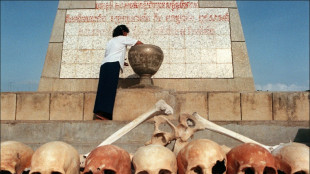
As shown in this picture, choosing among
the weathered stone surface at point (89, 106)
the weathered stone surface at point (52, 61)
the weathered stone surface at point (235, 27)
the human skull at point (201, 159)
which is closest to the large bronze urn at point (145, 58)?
the weathered stone surface at point (89, 106)

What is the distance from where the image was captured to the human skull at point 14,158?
3.34 metres

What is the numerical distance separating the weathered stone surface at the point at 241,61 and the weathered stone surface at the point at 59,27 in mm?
4330

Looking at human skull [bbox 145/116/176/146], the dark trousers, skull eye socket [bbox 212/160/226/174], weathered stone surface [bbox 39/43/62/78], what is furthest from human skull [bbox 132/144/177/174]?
weathered stone surface [bbox 39/43/62/78]

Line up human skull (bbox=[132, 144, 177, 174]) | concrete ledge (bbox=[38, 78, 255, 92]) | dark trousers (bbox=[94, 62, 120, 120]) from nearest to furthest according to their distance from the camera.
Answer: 1. human skull (bbox=[132, 144, 177, 174])
2. dark trousers (bbox=[94, 62, 120, 120])
3. concrete ledge (bbox=[38, 78, 255, 92])

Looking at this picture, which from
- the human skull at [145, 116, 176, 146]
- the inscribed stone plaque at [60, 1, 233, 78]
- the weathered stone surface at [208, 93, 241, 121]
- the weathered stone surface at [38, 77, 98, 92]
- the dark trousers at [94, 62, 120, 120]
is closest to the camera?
the human skull at [145, 116, 176, 146]

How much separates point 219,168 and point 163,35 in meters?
5.28

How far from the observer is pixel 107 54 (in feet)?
20.1

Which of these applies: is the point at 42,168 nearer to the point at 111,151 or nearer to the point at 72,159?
the point at 72,159

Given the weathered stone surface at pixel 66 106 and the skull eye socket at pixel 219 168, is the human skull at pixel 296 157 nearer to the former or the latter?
the skull eye socket at pixel 219 168

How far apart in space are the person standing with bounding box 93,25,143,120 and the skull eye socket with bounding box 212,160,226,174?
2659 mm

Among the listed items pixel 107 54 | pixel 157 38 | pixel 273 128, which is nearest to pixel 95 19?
pixel 157 38

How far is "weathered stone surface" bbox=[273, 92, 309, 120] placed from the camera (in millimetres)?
5875

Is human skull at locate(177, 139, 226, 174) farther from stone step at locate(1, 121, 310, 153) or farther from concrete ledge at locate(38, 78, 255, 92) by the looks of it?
concrete ledge at locate(38, 78, 255, 92)

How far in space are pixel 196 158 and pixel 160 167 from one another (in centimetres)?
35
